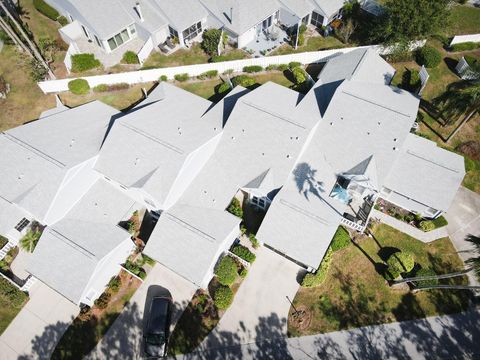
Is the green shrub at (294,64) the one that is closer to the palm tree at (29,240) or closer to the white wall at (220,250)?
the white wall at (220,250)

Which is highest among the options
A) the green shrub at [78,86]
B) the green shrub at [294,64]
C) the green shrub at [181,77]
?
the green shrub at [294,64]

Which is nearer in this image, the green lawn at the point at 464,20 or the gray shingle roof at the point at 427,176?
the gray shingle roof at the point at 427,176

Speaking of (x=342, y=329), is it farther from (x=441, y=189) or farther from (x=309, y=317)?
(x=441, y=189)

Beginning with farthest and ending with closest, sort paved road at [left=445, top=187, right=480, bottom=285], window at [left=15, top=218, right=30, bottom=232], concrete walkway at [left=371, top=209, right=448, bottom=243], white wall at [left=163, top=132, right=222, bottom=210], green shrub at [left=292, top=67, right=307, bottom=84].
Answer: green shrub at [left=292, top=67, right=307, bottom=84] → concrete walkway at [left=371, top=209, right=448, bottom=243] → paved road at [left=445, top=187, right=480, bottom=285] → window at [left=15, top=218, right=30, bottom=232] → white wall at [left=163, top=132, right=222, bottom=210]

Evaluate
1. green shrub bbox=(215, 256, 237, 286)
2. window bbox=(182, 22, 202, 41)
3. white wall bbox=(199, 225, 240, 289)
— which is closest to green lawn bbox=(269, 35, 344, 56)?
window bbox=(182, 22, 202, 41)

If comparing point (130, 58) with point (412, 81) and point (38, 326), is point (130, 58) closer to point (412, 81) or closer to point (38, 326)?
point (38, 326)

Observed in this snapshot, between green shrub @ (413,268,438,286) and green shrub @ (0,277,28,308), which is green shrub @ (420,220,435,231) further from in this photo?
green shrub @ (0,277,28,308)

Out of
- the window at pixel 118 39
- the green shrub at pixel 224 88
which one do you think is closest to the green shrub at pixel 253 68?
the green shrub at pixel 224 88
